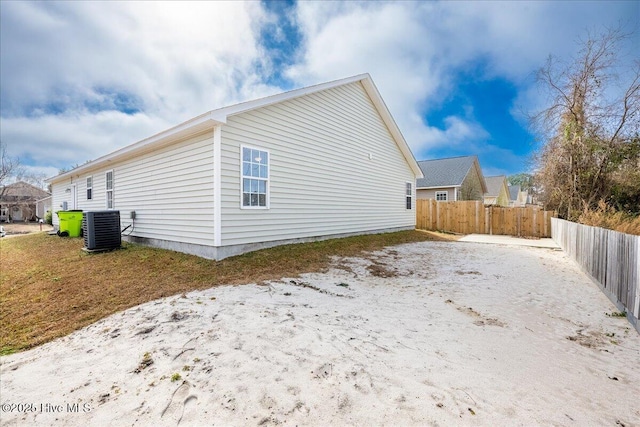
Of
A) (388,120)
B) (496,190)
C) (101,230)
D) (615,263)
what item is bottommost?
(615,263)

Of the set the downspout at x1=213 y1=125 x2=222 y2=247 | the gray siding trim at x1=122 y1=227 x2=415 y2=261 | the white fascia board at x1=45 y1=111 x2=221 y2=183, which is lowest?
the gray siding trim at x1=122 y1=227 x2=415 y2=261

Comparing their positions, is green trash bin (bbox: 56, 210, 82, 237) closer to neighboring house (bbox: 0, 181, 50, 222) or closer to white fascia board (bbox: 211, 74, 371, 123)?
white fascia board (bbox: 211, 74, 371, 123)

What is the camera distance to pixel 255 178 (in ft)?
24.0

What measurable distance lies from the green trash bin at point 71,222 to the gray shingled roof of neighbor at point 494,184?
33867 mm

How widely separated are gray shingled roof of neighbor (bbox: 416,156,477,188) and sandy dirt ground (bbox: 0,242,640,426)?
18214 millimetres

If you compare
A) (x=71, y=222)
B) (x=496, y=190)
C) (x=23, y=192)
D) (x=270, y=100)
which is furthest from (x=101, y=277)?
(x=23, y=192)

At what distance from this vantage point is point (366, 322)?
11.3 feet

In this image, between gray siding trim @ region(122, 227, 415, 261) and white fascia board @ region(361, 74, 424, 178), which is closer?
gray siding trim @ region(122, 227, 415, 261)

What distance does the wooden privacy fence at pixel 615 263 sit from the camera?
3.53 meters

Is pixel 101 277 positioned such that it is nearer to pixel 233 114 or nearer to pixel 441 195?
pixel 233 114

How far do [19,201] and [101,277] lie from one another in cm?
4368

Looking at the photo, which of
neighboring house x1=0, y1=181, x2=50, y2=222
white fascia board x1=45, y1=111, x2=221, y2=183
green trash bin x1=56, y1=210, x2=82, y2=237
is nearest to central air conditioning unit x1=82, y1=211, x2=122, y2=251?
white fascia board x1=45, y1=111, x2=221, y2=183

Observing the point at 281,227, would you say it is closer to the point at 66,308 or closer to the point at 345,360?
the point at 66,308

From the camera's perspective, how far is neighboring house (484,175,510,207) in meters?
30.2
